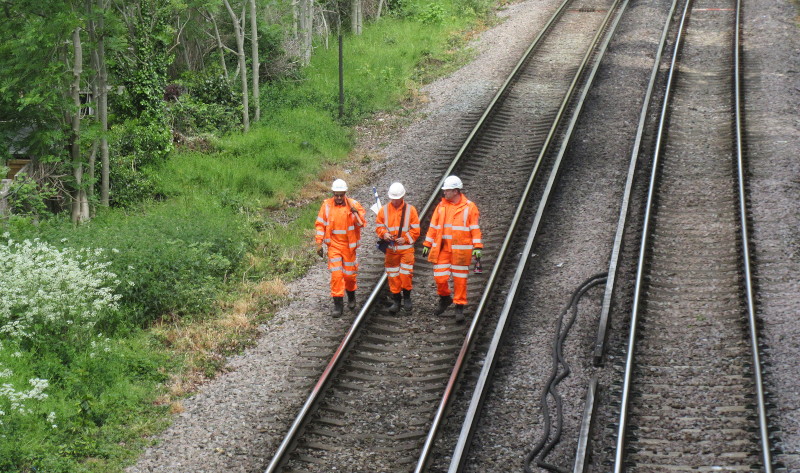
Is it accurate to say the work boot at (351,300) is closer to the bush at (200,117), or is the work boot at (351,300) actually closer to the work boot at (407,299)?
the work boot at (407,299)

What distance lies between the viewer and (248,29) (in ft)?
76.4

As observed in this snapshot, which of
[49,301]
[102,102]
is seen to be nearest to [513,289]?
[49,301]

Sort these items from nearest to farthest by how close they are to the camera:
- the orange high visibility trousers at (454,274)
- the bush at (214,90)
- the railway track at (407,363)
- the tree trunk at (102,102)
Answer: the railway track at (407,363) < the orange high visibility trousers at (454,274) < the tree trunk at (102,102) < the bush at (214,90)

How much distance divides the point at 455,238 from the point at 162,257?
4.31m

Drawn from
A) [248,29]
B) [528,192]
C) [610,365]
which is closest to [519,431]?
[610,365]

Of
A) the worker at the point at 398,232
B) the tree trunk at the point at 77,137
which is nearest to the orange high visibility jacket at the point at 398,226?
the worker at the point at 398,232

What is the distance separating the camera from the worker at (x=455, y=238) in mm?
10211

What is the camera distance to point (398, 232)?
1048 centimetres

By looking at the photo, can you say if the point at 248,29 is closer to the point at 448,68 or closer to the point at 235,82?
the point at 235,82

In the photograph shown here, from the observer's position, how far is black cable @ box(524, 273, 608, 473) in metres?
7.79

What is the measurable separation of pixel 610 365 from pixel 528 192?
484 centimetres

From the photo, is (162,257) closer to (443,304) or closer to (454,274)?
(443,304)

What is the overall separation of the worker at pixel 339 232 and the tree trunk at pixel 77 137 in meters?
6.21

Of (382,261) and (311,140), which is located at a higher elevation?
(311,140)
